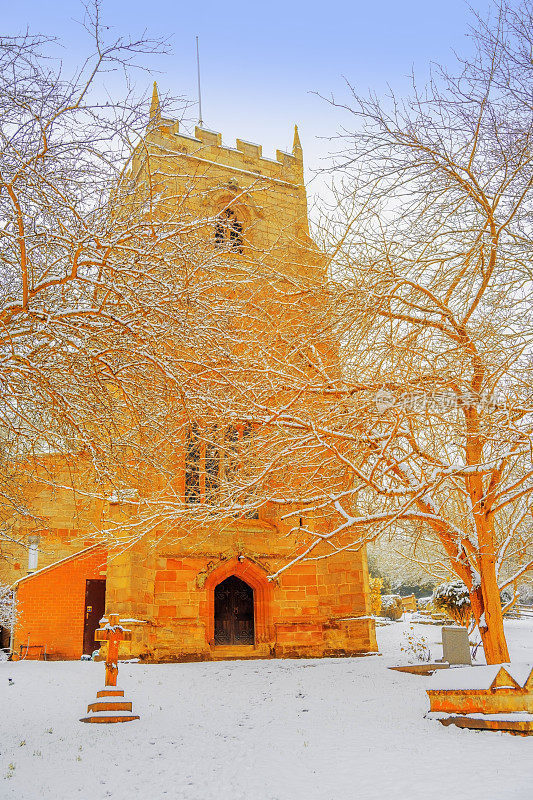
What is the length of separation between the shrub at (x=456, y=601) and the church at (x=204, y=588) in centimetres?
293

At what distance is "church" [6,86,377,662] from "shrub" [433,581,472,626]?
293 cm

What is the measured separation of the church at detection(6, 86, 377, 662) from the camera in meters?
13.7

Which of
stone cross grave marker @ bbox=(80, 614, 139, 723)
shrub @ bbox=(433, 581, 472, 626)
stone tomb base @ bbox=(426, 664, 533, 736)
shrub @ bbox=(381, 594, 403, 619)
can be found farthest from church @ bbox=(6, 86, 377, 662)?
shrub @ bbox=(381, 594, 403, 619)

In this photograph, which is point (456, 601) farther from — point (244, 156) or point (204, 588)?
point (244, 156)

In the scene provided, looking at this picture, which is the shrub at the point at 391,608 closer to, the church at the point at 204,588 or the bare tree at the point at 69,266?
the church at the point at 204,588

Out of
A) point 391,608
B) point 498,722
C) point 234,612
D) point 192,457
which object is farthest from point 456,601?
point 391,608

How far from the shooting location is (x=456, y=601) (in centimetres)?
1667

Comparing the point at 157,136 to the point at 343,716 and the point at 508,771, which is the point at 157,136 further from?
the point at 508,771

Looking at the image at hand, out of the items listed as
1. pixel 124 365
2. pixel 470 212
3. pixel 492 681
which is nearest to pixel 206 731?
pixel 492 681

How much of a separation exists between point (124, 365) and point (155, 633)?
32.4 ft

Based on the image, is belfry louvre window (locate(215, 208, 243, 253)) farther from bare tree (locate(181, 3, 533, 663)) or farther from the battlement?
the battlement

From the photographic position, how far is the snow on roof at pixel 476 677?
22.9 ft

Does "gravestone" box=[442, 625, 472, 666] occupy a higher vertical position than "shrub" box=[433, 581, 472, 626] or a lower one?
lower

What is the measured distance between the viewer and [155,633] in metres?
13.8
